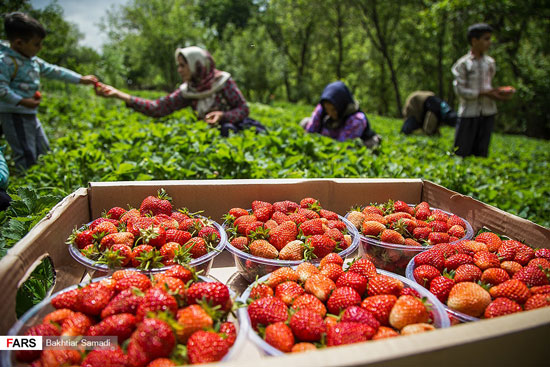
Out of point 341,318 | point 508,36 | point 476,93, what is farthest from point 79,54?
point 341,318

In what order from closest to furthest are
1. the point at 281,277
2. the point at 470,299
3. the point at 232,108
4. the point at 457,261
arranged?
the point at 470,299 → the point at 281,277 → the point at 457,261 → the point at 232,108

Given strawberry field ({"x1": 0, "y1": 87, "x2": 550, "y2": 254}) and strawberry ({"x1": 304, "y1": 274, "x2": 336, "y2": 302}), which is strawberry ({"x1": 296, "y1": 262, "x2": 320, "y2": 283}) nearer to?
strawberry ({"x1": 304, "y1": 274, "x2": 336, "y2": 302})

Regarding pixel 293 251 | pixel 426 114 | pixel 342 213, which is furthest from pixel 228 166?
pixel 426 114

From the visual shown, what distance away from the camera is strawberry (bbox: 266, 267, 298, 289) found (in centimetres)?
135

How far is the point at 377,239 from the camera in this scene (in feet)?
5.79

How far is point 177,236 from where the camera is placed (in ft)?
4.93

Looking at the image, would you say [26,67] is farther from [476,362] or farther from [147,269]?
[476,362]

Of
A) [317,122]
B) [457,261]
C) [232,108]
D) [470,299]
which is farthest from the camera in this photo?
[317,122]

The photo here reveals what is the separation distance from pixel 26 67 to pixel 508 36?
22.0 metres

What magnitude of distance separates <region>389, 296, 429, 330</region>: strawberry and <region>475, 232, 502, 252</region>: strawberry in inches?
28.1

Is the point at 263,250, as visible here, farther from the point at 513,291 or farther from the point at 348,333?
the point at 513,291

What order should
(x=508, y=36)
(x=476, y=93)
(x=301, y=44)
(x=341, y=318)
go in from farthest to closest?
1. (x=301, y=44)
2. (x=508, y=36)
3. (x=476, y=93)
4. (x=341, y=318)

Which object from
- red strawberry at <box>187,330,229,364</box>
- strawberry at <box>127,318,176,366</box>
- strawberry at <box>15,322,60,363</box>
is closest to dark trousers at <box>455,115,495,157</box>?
red strawberry at <box>187,330,229,364</box>

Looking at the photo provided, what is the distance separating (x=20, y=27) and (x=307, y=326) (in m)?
4.47
